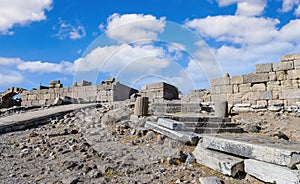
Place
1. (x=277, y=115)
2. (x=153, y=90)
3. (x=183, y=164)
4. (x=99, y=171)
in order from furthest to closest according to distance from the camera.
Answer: (x=153, y=90) → (x=277, y=115) → (x=183, y=164) → (x=99, y=171)

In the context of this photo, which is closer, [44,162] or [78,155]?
[44,162]

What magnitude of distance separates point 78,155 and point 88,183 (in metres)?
1.57

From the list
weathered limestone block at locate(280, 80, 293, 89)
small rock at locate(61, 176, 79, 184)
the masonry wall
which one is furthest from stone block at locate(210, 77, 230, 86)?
small rock at locate(61, 176, 79, 184)

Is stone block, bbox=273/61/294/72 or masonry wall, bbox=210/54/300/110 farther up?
stone block, bbox=273/61/294/72

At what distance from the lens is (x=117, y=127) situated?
788 cm

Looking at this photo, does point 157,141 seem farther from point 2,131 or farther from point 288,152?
point 2,131

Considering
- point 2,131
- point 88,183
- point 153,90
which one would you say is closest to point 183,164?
point 88,183

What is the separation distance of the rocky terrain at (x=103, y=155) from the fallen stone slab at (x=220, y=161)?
0.12 m

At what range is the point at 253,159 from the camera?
169 inches

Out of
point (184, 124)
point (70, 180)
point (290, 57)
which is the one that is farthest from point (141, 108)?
point (290, 57)

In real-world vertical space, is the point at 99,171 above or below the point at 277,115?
below

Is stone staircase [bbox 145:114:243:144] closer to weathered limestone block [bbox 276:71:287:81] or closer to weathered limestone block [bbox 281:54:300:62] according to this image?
weathered limestone block [bbox 276:71:287:81]

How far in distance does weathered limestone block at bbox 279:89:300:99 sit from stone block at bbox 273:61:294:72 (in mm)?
1084

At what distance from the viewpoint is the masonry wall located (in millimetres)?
11453
